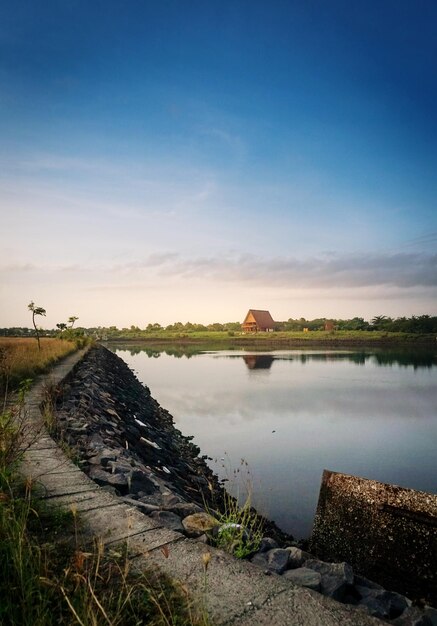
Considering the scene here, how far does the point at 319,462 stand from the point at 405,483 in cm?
201

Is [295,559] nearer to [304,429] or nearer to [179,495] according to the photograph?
[179,495]

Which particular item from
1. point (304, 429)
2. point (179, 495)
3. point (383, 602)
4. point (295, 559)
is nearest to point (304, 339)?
point (304, 429)

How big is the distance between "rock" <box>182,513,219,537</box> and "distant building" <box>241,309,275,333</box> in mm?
88629

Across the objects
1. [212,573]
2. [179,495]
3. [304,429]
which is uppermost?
[212,573]

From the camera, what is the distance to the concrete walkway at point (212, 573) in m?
1.79

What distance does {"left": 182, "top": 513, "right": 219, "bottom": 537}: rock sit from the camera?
282cm

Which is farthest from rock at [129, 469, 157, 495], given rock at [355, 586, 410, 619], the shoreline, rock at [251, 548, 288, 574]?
the shoreline

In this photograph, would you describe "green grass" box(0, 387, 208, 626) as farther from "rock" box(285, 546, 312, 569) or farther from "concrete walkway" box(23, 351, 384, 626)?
"rock" box(285, 546, 312, 569)

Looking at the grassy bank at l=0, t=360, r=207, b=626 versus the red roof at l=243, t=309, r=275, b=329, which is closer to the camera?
the grassy bank at l=0, t=360, r=207, b=626

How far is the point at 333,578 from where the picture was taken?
8.06ft

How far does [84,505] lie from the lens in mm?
2857

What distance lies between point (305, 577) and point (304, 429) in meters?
11.0

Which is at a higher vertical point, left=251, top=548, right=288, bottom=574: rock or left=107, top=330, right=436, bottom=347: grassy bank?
left=251, top=548, right=288, bottom=574: rock

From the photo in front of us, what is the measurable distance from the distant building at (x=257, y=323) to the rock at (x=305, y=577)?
89.1 meters
